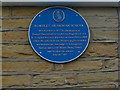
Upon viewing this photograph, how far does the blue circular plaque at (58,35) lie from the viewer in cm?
192

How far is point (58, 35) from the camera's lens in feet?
6.38

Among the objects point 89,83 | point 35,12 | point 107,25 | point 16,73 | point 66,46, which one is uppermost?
point 35,12

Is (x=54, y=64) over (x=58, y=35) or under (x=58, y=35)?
under

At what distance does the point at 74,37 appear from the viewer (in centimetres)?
195

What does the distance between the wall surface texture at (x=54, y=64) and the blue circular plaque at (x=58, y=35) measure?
0.06 metres

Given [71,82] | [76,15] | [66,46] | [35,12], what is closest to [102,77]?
[71,82]

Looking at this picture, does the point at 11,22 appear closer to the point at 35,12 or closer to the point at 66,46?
the point at 35,12

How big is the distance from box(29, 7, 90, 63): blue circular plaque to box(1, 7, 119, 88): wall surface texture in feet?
0.20

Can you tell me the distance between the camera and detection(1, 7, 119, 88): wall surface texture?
1.91m

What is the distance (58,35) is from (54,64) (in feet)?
1.01

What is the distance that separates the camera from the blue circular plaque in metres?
1.92

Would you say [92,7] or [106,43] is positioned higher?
[92,7]

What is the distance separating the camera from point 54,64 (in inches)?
76.0

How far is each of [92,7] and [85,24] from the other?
22 centimetres
